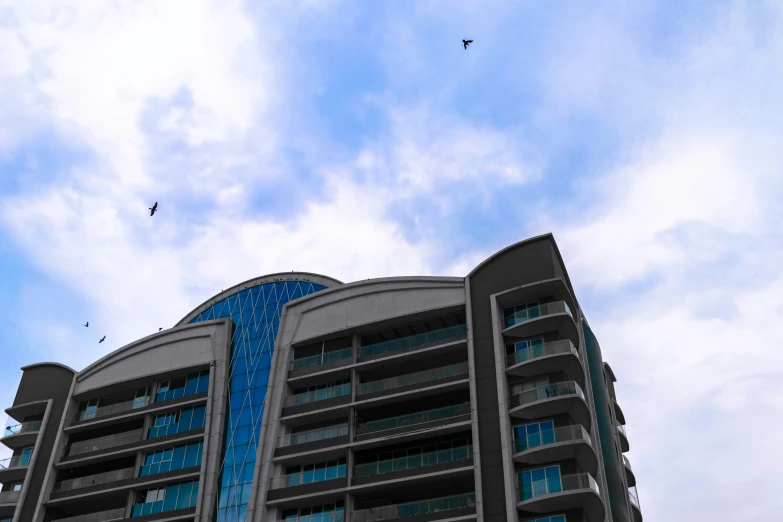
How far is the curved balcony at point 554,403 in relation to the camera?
182 ft

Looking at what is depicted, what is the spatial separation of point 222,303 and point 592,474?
1479 inches

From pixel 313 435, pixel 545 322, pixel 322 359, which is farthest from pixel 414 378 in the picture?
pixel 545 322

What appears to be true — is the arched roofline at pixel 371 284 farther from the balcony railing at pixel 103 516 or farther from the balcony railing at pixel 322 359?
the balcony railing at pixel 103 516

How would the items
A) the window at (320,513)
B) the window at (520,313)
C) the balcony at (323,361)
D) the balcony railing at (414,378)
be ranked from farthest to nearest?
the balcony at (323,361), the balcony railing at (414,378), the window at (520,313), the window at (320,513)

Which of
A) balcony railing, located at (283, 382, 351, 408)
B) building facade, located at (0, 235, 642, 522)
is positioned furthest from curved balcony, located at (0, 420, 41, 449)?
balcony railing, located at (283, 382, 351, 408)

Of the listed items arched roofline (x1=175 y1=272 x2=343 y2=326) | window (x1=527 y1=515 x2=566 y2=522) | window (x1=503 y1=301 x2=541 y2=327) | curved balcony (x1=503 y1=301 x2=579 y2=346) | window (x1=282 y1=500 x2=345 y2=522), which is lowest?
window (x1=527 y1=515 x2=566 y2=522)

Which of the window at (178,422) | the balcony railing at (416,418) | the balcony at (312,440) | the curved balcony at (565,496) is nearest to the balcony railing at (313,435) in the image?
the balcony at (312,440)

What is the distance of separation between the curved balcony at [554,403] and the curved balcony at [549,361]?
1.75m

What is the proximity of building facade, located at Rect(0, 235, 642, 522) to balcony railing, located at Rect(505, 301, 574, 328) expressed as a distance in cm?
11

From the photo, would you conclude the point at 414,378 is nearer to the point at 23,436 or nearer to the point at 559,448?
the point at 559,448

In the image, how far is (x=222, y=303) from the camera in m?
75.8

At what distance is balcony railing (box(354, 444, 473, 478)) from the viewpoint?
188 feet

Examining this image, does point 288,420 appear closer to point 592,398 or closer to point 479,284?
point 479,284

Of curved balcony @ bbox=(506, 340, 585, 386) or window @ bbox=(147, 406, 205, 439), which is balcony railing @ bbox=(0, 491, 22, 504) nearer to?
window @ bbox=(147, 406, 205, 439)
